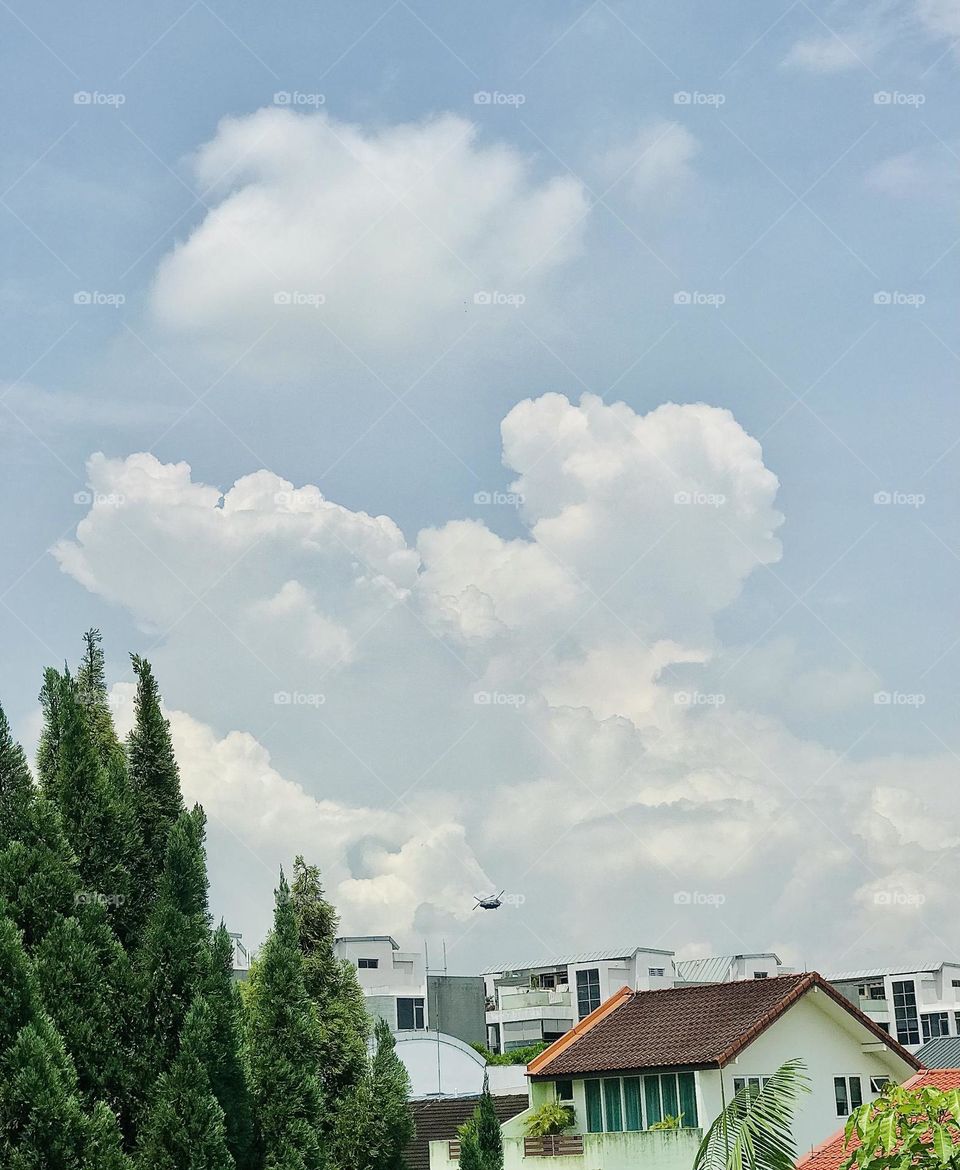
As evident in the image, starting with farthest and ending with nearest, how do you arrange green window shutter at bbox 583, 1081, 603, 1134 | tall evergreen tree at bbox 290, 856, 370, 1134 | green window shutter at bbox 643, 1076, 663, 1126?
green window shutter at bbox 583, 1081, 603, 1134, green window shutter at bbox 643, 1076, 663, 1126, tall evergreen tree at bbox 290, 856, 370, 1134

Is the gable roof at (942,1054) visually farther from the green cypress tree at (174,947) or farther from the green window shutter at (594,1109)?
the green cypress tree at (174,947)

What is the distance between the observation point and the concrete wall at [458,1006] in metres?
81.4

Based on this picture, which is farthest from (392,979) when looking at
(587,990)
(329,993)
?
(329,993)

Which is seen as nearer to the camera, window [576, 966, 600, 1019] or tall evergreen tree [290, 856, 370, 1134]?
tall evergreen tree [290, 856, 370, 1134]

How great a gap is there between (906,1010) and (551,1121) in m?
78.1

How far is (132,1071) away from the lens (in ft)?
56.3

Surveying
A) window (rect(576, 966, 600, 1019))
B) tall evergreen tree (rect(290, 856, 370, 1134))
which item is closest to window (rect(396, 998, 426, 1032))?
window (rect(576, 966, 600, 1019))

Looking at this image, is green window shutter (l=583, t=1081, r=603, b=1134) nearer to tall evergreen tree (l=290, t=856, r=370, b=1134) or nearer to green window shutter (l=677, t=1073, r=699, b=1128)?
green window shutter (l=677, t=1073, r=699, b=1128)

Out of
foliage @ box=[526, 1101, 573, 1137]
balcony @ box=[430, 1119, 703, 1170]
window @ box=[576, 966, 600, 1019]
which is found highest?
window @ box=[576, 966, 600, 1019]

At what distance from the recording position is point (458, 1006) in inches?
3258

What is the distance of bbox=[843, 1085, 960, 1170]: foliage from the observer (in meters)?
10.7

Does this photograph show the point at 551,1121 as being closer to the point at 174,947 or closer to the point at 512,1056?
the point at 174,947

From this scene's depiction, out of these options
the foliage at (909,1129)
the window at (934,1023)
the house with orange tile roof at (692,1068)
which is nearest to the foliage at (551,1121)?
the house with orange tile roof at (692,1068)

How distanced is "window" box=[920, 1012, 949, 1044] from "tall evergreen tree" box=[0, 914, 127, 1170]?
97.7 meters
